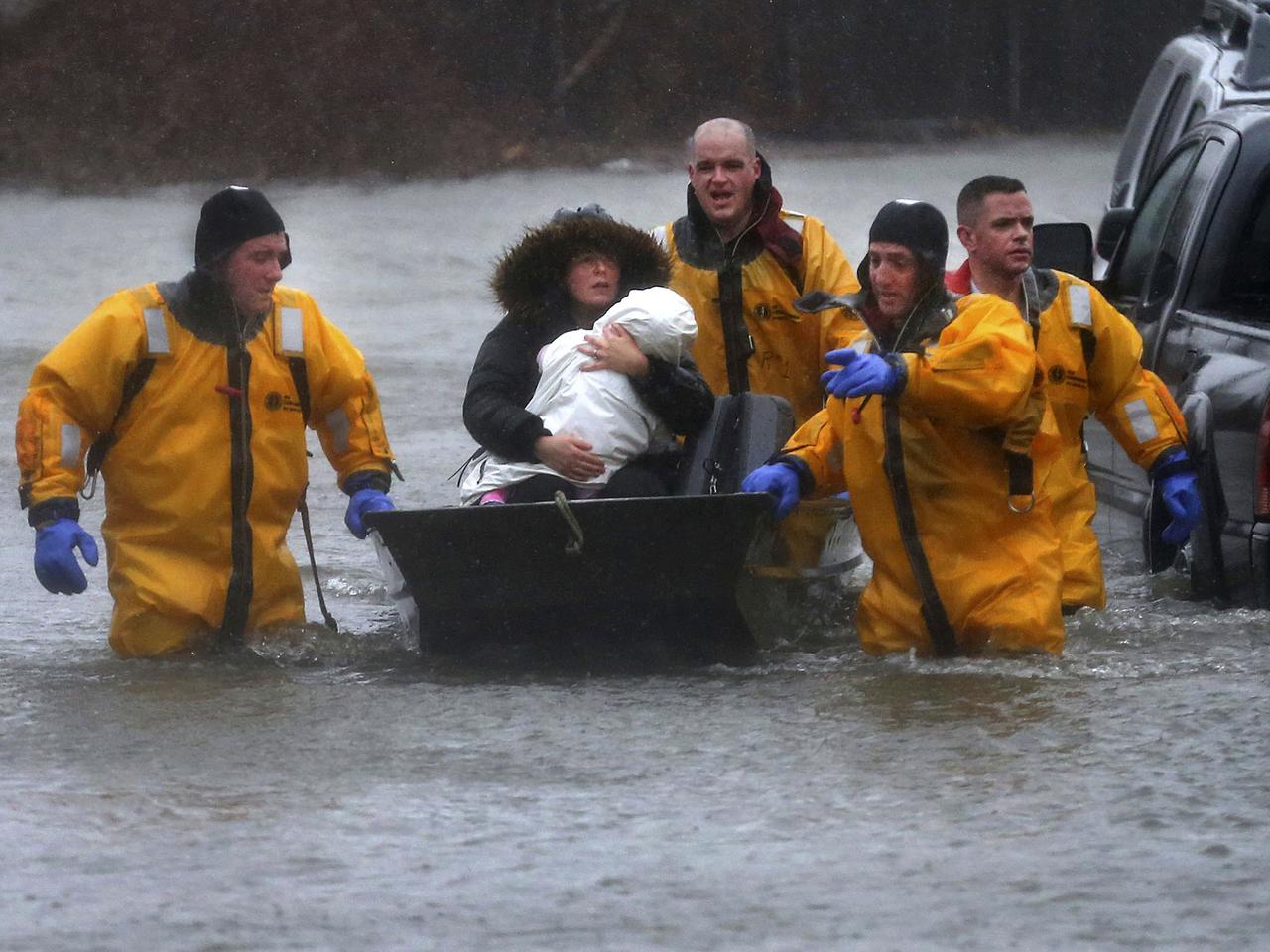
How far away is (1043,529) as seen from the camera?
664 centimetres

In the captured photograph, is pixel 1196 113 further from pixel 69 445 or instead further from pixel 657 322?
pixel 69 445

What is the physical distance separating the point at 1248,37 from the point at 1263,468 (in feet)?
10.6

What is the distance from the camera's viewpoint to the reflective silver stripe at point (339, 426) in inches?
287

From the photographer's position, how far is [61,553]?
265 inches

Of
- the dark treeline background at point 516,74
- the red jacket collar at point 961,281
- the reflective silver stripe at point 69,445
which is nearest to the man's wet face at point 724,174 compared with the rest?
the red jacket collar at point 961,281

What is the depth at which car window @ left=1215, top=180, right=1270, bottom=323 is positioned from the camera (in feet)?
25.8

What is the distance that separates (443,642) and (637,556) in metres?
0.66

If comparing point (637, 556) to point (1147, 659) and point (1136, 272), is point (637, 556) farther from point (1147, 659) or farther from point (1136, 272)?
point (1136, 272)

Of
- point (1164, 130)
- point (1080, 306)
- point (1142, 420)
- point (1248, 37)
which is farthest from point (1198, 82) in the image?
point (1142, 420)

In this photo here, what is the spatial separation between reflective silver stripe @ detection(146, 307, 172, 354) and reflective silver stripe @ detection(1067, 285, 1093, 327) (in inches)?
101

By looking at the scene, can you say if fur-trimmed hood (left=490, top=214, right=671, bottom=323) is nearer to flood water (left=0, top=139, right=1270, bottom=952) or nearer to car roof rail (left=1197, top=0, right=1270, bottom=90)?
flood water (left=0, top=139, right=1270, bottom=952)

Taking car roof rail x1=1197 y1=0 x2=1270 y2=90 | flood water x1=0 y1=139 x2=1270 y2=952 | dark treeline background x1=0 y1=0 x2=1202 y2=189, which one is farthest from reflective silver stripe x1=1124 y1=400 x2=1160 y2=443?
dark treeline background x1=0 y1=0 x2=1202 y2=189

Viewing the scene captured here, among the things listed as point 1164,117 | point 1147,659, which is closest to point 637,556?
point 1147,659

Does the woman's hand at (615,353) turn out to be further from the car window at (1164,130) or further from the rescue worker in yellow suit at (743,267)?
the car window at (1164,130)
